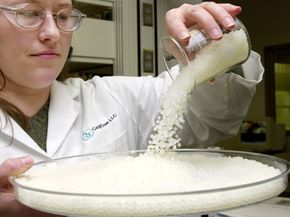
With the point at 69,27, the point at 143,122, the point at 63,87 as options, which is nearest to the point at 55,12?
the point at 69,27

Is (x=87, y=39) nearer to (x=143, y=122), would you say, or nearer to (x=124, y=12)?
(x=124, y=12)

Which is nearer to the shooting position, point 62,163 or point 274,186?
point 274,186

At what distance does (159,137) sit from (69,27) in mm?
352

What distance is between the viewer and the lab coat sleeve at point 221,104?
2.40 ft

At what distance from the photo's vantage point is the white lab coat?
0.76 m

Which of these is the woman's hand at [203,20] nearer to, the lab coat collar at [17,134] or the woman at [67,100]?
the woman at [67,100]

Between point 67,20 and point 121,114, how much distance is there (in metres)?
0.27

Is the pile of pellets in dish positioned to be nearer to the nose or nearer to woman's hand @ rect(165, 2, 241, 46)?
woman's hand @ rect(165, 2, 241, 46)

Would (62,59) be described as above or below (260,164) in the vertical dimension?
above

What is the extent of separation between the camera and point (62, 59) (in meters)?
0.79

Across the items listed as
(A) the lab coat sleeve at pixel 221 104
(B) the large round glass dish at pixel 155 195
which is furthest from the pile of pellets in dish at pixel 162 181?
(A) the lab coat sleeve at pixel 221 104

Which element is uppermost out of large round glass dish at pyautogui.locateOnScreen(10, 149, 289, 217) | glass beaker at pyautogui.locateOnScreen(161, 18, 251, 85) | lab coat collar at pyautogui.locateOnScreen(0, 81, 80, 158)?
glass beaker at pyautogui.locateOnScreen(161, 18, 251, 85)

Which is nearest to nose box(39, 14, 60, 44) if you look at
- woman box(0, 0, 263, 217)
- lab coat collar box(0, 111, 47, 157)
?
→ woman box(0, 0, 263, 217)

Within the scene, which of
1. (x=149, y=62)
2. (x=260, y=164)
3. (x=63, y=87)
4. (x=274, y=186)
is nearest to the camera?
(x=274, y=186)
